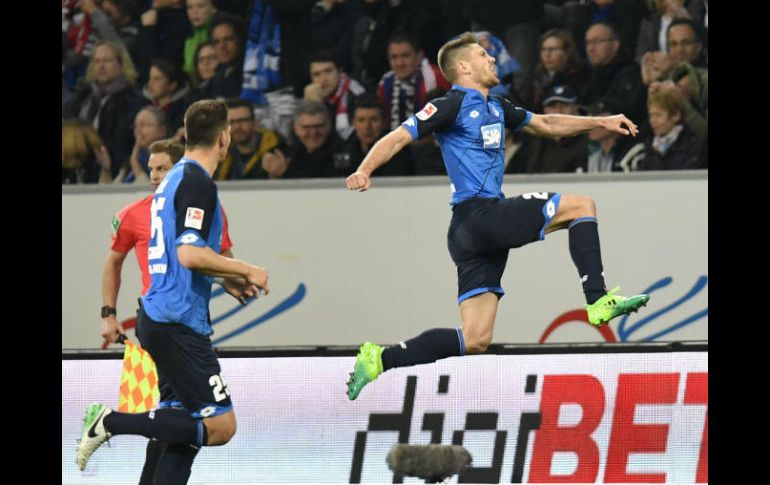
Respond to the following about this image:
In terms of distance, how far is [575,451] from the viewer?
8898 mm

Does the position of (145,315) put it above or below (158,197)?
below

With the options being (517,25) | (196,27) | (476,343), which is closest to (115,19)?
(196,27)

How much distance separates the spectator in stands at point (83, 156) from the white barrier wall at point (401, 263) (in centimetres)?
32

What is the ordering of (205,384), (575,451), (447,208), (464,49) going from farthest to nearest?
(447,208)
(575,451)
(464,49)
(205,384)

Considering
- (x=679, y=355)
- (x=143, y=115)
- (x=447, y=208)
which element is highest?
(x=143, y=115)

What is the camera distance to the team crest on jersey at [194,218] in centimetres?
658

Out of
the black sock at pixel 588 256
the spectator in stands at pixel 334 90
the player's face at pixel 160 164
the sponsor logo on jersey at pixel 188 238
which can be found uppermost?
the spectator in stands at pixel 334 90

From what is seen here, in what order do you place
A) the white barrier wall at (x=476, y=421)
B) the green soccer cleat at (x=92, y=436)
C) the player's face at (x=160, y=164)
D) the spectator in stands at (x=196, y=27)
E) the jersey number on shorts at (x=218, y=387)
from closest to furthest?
the jersey number on shorts at (x=218, y=387)
the green soccer cleat at (x=92, y=436)
the player's face at (x=160, y=164)
the white barrier wall at (x=476, y=421)
the spectator in stands at (x=196, y=27)

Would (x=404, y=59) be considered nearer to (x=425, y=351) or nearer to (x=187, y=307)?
(x=425, y=351)

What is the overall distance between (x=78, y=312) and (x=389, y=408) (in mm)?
3632

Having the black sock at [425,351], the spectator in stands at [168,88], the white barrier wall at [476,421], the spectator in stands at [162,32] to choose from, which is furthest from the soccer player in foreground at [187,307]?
the spectator in stands at [162,32]

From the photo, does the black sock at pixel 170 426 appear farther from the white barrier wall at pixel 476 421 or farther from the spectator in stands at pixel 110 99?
the spectator in stands at pixel 110 99

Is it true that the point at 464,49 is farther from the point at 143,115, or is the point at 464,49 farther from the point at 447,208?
the point at 143,115
